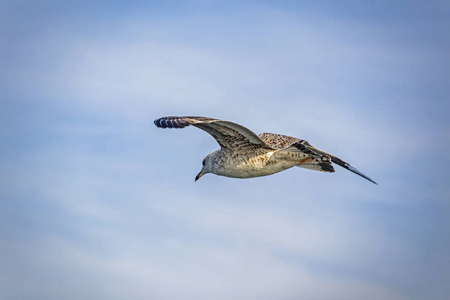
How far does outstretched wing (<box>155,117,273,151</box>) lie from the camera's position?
25.1m

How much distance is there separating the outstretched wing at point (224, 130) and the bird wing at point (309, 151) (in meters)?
0.86

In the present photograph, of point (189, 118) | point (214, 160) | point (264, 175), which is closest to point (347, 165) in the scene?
point (264, 175)

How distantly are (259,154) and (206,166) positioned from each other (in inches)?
150

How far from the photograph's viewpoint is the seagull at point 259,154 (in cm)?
2727

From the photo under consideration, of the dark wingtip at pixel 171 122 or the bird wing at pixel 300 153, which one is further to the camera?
the bird wing at pixel 300 153

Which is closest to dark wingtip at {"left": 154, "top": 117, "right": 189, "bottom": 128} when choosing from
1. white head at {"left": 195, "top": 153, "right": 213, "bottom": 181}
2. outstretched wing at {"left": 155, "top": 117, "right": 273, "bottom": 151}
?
outstretched wing at {"left": 155, "top": 117, "right": 273, "bottom": 151}

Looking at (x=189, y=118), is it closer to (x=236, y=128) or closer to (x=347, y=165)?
(x=236, y=128)

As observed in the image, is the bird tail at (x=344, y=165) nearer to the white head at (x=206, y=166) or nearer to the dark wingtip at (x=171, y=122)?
the white head at (x=206, y=166)

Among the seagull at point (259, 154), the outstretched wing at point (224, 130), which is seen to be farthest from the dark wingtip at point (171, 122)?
the seagull at point (259, 154)

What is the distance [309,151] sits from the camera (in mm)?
27219

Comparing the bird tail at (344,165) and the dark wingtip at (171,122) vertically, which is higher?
the bird tail at (344,165)

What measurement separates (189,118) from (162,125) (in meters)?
1.00

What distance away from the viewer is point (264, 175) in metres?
29.1

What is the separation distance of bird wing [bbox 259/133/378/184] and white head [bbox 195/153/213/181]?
254 centimetres
